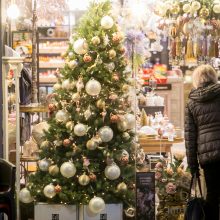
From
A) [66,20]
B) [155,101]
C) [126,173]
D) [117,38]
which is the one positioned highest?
[66,20]

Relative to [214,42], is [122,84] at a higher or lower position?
lower

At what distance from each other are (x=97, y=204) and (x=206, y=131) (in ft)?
3.99

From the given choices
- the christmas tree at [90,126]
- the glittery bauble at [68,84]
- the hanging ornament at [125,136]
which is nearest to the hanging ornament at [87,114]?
the christmas tree at [90,126]

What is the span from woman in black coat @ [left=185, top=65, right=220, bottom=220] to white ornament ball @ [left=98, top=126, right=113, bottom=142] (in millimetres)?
756

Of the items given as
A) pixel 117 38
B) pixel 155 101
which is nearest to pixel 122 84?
pixel 117 38

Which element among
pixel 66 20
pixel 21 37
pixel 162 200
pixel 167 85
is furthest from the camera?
pixel 66 20

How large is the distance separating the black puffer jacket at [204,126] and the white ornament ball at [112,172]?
0.71m

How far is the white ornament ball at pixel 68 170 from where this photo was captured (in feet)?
19.9

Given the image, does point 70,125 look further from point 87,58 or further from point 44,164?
point 87,58

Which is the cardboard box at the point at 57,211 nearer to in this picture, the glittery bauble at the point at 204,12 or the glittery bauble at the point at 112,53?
the glittery bauble at the point at 112,53

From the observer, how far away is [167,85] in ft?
43.8

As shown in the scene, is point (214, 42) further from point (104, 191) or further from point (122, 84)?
point (104, 191)

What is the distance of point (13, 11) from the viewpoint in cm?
752

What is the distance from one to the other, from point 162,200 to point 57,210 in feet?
3.76
